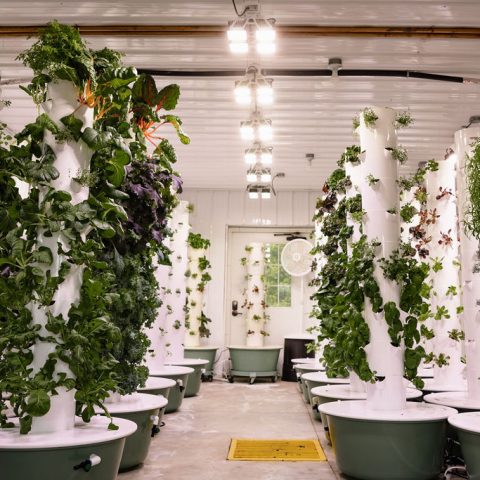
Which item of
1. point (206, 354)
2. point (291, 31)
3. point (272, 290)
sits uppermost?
point (291, 31)

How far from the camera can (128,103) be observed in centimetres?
424

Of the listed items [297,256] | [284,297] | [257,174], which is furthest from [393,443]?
[284,297]

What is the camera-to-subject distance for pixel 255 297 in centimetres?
1174

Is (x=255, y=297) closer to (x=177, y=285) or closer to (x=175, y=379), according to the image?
(x=177, y=285)

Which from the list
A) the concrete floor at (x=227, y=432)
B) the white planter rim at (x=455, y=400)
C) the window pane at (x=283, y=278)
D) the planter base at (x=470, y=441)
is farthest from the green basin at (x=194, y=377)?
the planter base at (x=470, y=441)

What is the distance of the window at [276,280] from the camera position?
40.8 feet

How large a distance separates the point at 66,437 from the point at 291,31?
163 inches

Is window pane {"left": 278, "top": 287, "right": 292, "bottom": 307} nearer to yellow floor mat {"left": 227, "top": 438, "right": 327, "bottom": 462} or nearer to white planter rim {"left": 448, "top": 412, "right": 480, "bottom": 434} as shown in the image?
yellow floor mat {"left": 227, "top": 438, "right": 327, "bottom": 462}

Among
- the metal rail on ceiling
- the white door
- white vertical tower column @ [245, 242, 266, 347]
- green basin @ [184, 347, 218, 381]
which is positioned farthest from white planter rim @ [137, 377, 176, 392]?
the white door

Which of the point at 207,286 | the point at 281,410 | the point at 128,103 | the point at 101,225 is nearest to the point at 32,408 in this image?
the point at 101,225

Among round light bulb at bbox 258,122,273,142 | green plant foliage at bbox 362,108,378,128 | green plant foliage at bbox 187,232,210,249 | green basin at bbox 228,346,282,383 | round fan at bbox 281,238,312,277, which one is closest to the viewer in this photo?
green plant foliage at bbox 362,108,378,128

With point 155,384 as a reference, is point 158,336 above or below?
above

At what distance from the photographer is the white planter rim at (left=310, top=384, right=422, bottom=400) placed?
5.44 m

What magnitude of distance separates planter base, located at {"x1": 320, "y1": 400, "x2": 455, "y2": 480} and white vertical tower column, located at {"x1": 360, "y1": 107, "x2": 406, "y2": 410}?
270mm
